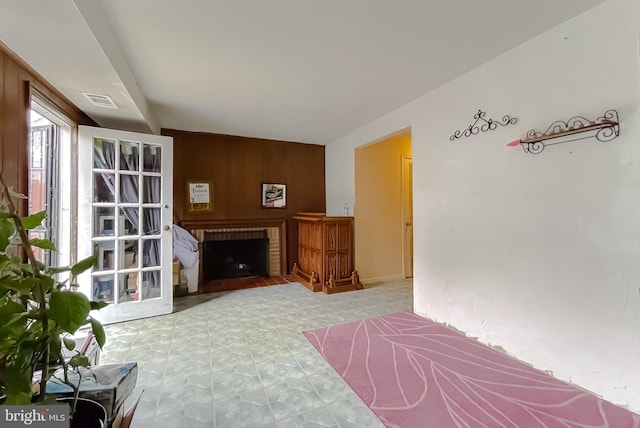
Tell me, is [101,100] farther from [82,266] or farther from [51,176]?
[82,266]

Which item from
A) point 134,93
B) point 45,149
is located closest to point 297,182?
point 134,93

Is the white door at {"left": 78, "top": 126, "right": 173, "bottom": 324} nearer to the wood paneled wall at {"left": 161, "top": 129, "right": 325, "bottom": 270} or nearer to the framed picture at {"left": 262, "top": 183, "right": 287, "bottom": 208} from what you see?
the wood paneled wall at {"left": 161, "top": 129, "right": 325, "bottom": 270}

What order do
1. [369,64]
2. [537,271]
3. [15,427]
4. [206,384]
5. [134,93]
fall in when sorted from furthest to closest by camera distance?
[134,93], [369,64], [537,271], [206,384], [15,427]

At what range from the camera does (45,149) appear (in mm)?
2381

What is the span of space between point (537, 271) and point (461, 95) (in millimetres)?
1527

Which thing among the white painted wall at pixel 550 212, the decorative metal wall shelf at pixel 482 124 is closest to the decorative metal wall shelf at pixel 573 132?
the white painted wall at pixel 550 212

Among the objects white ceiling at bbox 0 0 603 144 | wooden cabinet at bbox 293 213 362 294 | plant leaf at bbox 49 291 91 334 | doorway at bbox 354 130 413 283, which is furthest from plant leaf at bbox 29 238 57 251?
doorway at bbox 354 130 413 283

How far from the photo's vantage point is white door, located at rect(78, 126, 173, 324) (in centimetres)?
266

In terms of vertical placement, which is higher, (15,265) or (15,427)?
(15,265)

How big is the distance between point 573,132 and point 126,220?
3719mm

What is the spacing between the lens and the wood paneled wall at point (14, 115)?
159 centimetres

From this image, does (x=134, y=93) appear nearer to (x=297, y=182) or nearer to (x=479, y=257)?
(x=297, y=182)

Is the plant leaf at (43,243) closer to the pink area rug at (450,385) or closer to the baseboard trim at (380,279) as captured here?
the pink area rug at (450,385)

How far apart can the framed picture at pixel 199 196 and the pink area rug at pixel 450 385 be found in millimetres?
2599
